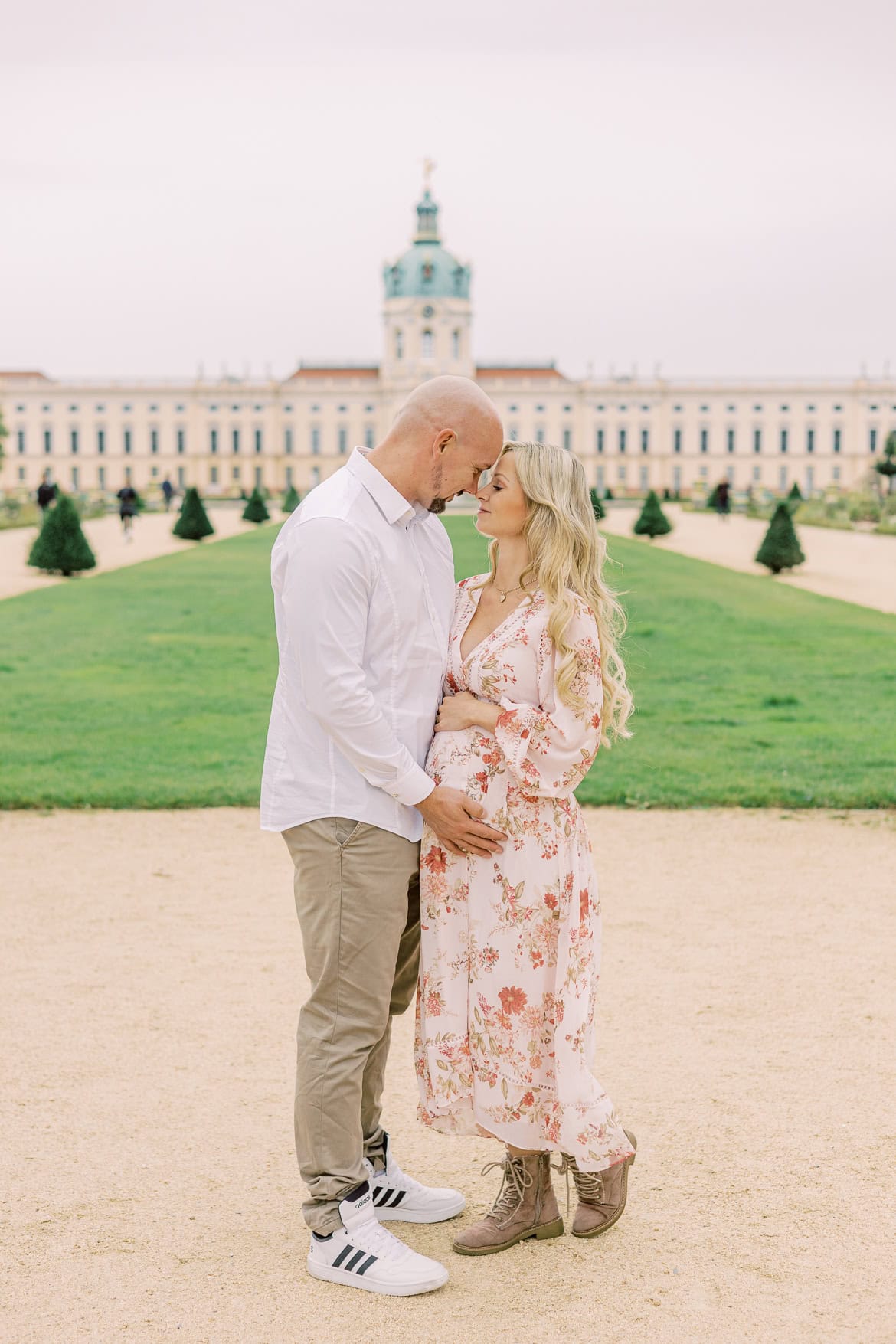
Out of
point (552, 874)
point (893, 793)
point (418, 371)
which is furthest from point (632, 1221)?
point (418, 371)

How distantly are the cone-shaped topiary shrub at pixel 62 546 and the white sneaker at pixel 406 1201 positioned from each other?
1552 cm

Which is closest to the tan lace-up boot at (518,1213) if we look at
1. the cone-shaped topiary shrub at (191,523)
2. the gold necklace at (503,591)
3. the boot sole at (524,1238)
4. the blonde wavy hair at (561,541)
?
the boot sole at (524,1238)

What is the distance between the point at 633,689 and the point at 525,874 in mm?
6600

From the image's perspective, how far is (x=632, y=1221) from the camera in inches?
99.2

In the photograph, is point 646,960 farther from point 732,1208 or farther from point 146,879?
point 146,879

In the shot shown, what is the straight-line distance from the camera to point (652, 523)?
25.3 metres

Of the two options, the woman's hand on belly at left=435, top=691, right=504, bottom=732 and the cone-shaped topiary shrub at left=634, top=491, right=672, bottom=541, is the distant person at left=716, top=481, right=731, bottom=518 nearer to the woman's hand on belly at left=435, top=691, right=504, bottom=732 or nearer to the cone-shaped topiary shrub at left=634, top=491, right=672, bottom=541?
the cone-shaped topiary shrub at left=634, top=491, right=672, bottom=541

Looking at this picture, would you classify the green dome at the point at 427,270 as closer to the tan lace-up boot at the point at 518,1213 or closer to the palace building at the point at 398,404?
the palace building at the point at 398,404

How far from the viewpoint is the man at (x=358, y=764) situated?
2211mm

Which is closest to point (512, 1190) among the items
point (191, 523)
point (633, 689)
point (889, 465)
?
point (633, 689)

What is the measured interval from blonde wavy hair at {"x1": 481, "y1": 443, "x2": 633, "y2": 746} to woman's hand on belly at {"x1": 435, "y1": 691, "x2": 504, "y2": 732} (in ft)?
0.40

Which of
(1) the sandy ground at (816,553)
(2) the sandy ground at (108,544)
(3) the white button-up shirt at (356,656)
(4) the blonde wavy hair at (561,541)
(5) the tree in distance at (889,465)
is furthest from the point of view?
(5) the tree in distance at (889,465)

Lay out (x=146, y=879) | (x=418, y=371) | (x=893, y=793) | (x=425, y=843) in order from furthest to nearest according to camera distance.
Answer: (x=418, y=371)
(x=893, y=793)
(x=146, y=879)
(x=425, y=843)

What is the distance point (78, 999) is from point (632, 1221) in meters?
1.71
